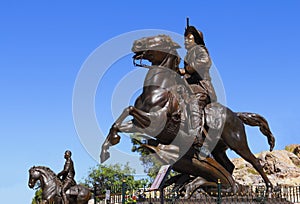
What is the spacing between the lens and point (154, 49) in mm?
10852

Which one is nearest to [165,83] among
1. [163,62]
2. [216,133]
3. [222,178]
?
[163,62]

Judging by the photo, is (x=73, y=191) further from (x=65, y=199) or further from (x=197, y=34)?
(x=197, y=34)

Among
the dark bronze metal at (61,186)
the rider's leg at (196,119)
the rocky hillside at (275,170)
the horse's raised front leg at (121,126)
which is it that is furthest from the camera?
the rocky hillside at (275,170)

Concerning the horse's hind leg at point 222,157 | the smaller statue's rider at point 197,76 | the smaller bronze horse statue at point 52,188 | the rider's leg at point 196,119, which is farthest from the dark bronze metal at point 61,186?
the rider's leg at point 196,119

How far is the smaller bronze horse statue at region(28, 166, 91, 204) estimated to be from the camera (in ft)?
56.2

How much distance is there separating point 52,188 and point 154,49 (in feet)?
27.7

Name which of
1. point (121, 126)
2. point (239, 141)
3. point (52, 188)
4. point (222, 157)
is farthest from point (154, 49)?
point (52, 188)

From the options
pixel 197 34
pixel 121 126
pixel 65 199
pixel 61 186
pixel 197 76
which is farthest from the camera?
pixel 61 186

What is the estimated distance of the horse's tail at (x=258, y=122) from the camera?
11711 mm

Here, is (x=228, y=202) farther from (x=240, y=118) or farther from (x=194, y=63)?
(x=194, y=63)

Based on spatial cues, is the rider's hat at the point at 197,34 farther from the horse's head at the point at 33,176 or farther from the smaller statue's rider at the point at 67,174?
the horse's head at the point at 33,176

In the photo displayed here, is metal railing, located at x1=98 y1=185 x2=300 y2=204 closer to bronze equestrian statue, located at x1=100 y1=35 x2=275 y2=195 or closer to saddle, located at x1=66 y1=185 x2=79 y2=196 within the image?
bronze equestrian statue, located at x1=100 y1=35 x2=275 y2=195

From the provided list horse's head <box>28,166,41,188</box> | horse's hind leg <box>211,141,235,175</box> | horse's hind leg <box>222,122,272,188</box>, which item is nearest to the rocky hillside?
horse's head <box>28,166,41,188</box>

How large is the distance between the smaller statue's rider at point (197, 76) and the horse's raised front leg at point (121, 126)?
118cm
